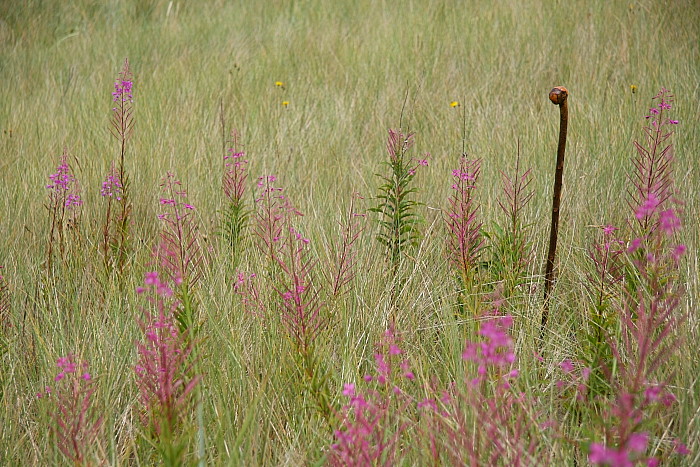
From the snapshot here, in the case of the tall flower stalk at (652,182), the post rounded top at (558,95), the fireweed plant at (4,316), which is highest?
the post rounded top at (558,95)

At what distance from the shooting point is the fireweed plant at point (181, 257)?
1.71 m

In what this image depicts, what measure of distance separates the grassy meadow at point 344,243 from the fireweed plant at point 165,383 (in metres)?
0.02

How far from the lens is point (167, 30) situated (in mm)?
6312

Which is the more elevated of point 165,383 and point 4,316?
point 165,383

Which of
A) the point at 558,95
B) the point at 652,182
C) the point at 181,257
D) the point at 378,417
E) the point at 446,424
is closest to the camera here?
the point at 378,417

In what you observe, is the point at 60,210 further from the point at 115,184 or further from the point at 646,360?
the point at 646,360

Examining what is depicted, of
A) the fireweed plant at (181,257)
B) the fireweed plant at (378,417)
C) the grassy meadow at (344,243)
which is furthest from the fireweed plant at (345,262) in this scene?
the fireweed plant at (181,257)

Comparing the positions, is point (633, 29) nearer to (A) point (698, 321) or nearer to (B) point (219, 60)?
(B) point (219, 60)

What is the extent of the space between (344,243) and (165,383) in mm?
911

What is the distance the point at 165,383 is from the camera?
133 centimetres

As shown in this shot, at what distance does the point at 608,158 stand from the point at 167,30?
451cm

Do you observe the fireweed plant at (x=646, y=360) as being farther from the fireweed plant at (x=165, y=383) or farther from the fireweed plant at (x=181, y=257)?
the fireweed plant at (x=181, y=257)

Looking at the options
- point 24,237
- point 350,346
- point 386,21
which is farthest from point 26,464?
point 386,21

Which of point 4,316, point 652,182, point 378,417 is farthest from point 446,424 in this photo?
point 4,316
